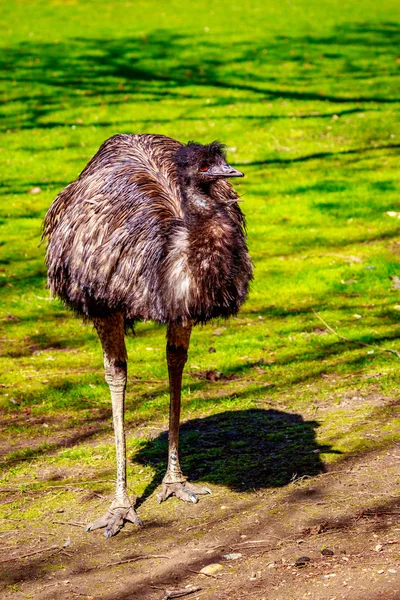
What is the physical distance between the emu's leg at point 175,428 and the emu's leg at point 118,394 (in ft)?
1.07

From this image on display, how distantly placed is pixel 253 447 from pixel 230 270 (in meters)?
2.12

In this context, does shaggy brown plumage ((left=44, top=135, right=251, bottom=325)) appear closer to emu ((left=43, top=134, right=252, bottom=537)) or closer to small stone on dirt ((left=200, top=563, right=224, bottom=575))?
emu ((left=43, top=134, right=252, bottom=537))

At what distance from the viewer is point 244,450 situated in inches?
275

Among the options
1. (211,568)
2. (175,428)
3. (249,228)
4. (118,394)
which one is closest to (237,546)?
(211,568)

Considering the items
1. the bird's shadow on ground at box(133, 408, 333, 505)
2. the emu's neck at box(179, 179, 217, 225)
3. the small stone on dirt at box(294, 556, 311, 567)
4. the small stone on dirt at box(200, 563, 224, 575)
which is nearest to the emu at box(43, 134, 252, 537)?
the emu's neck at box(179, 179, 217, 225)

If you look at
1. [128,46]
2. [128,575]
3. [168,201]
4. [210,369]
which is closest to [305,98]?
[128,46]

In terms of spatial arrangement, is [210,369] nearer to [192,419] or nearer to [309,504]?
[192,419]

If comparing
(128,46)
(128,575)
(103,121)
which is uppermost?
(128,46)

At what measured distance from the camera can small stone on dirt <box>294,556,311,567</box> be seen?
16.8 ft

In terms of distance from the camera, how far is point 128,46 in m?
25.1

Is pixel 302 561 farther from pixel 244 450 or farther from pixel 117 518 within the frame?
pixel 244 450

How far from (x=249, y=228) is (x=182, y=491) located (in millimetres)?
7330

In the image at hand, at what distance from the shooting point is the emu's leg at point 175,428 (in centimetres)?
625

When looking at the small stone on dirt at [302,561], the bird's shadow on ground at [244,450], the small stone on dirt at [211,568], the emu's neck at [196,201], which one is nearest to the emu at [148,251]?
the emu's neck at [196,201]
